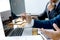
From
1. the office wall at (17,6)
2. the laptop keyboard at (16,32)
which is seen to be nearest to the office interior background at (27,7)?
the office wall at (17,6)

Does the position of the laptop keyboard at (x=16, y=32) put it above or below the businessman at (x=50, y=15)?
below

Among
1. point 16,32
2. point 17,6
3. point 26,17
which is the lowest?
point 16,32

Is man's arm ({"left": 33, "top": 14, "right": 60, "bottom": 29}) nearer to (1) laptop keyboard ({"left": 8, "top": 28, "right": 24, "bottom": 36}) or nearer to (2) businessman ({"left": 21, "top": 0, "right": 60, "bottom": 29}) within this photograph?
(2) businessman ({"left": 21, "top": 0, "right": 60, "bottom": 29})

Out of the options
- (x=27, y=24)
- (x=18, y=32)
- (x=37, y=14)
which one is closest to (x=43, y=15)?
(x=37, y=14)

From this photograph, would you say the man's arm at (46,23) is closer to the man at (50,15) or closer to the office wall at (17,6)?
the man at (50,15)

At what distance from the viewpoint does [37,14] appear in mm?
1032

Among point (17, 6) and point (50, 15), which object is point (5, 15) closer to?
point (17, 6)

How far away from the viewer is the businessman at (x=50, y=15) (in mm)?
991

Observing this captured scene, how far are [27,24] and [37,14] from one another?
5.4 inches

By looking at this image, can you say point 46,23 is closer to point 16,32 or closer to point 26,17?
point 26,17

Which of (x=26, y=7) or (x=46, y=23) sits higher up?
(x=26, y=7)

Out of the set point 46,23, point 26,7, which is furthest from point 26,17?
point 46,23

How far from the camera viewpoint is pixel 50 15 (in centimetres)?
101

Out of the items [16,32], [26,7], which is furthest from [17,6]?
[16,32]
